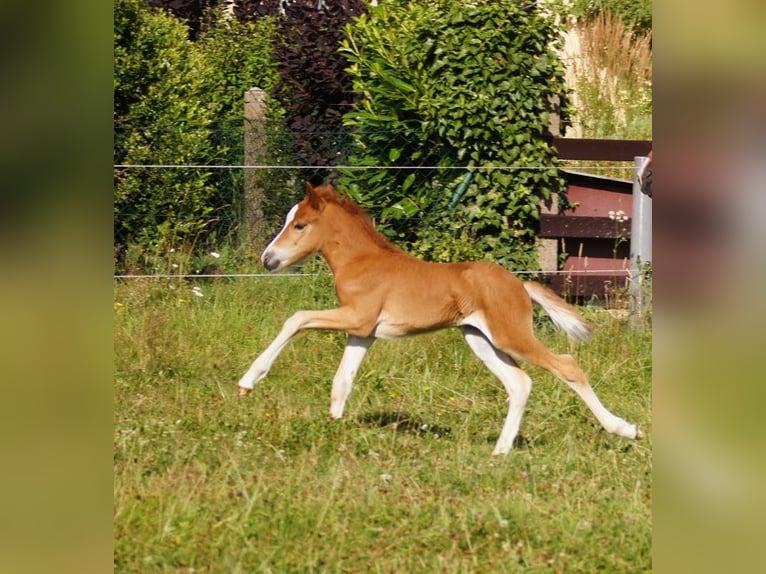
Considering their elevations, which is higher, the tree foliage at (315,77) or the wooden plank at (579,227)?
the tree foliage at (315,77)

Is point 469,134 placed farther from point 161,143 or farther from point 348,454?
point 348,454

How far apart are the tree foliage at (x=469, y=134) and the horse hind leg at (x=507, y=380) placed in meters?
Answer: 2.67

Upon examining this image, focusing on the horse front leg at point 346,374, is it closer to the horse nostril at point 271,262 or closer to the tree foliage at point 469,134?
the horse nostril at point 271,262

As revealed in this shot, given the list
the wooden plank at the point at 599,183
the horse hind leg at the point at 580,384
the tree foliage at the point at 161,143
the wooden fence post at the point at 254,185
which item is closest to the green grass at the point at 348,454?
the horse hind leg at the point at 580,384

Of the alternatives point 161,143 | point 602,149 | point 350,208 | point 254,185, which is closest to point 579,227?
point 602,149

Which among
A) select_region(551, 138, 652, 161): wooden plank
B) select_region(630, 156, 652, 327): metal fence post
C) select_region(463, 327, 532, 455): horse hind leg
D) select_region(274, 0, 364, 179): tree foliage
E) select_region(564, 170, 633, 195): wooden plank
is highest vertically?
select_region(274, 0, 364, 179): tree foliage

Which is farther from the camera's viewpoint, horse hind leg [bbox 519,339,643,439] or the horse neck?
the horse neck

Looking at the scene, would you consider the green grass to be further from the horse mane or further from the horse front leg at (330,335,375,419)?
the horse mane

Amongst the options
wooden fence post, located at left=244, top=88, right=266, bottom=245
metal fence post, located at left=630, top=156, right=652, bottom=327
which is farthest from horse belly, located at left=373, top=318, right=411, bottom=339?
wooden fence post, located at left=244, top=88, right=266, bottom=245

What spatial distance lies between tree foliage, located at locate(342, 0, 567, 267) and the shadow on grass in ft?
8.04

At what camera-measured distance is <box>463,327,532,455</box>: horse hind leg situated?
6332mm

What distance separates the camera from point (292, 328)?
6.36 meters

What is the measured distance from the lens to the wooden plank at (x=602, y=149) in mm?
9953
